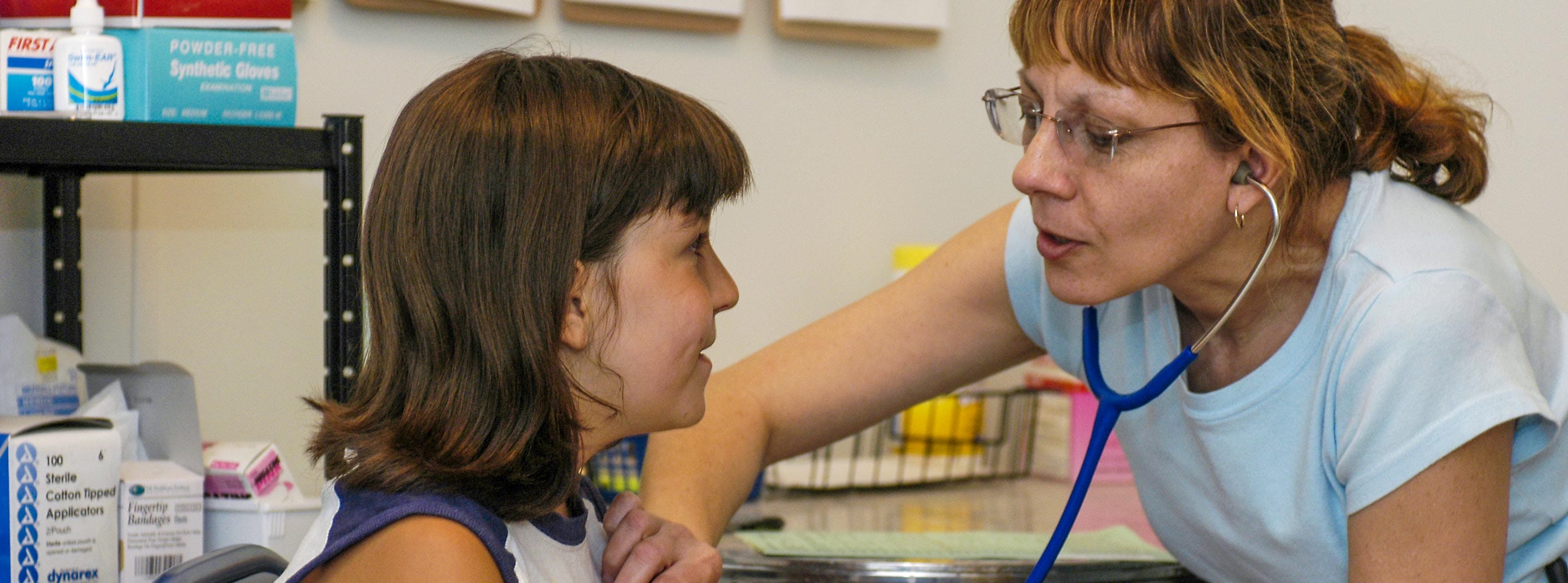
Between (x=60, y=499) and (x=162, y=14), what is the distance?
0.40 metres

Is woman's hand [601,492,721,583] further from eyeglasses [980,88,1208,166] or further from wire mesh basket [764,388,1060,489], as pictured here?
wire mesh basket [764,388,1060,489]

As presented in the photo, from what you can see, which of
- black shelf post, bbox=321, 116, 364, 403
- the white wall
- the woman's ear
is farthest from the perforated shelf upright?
the woman's ear

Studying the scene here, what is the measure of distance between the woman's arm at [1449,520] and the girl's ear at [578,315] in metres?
0.55

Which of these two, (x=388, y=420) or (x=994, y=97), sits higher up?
(x=994, y=97)

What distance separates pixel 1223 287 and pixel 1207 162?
5.6 inches

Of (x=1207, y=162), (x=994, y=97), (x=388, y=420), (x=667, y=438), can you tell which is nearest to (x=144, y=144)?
(x=388, y=420)

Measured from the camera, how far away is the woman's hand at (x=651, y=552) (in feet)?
2.94

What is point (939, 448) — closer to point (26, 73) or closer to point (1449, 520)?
point (1449, 520)

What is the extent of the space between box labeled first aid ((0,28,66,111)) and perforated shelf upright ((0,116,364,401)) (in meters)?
0.05

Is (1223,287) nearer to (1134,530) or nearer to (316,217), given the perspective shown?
(1134,530)

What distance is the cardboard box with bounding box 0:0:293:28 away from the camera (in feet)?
3.51

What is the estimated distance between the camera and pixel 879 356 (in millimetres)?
1274

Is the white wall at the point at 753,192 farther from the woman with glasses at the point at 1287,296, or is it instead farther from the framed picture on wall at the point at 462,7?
the woman with glasses at the point at 1287,296

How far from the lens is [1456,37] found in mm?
1913
